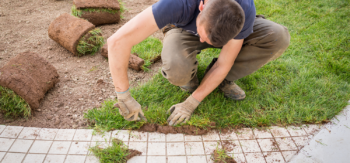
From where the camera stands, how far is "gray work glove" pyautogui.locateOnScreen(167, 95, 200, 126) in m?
2.17

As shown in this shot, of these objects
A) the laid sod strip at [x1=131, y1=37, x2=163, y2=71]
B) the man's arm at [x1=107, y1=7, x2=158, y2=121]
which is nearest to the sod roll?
the laid sod strip at [x1=131, y1=37, x2=163, y2=71]

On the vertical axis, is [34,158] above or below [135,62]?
below

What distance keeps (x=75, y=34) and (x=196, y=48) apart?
1.82 m

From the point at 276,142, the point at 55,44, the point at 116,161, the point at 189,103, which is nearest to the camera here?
the point at 116,161

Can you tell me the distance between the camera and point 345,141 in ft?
6.77

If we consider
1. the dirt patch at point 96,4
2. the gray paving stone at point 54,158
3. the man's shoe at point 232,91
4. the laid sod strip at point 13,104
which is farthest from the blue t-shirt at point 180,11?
the dirt patch at point 96,4

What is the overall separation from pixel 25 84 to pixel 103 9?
201 cm

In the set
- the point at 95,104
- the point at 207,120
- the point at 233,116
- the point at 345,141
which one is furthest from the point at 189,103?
the point at 345,141

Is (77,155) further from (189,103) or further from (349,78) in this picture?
(349,78)

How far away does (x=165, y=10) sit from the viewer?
62.8 inches

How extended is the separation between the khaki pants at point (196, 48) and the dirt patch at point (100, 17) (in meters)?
1.89

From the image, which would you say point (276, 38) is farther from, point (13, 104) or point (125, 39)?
point (13, 104)

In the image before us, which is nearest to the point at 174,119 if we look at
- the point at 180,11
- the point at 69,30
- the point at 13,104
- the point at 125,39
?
the point at 125,39

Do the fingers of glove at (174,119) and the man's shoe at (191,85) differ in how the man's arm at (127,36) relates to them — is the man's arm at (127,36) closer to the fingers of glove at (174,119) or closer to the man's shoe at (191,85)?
the fingers of glove at (174,119)
